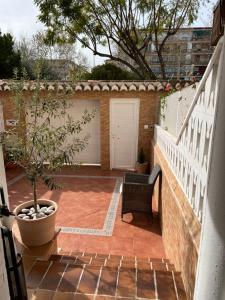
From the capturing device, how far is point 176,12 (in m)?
10.8

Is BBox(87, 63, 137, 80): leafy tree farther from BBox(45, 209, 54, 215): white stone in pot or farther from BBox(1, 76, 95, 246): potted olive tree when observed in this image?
BBox(45, 209, 54, 215): white stone in pot

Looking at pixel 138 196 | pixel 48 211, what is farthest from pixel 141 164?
pixel 48 211

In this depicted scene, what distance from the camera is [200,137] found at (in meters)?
2.11

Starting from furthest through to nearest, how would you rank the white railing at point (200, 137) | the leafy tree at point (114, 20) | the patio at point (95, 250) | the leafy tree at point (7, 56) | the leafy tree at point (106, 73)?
the leafy tree at point (7, 56)
the leafy tree at point (106, 73)
the leafy tree at point (114, 20)
the patio at point (95, 250)
the white railing at point (200, 137)

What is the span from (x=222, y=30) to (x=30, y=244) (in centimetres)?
299

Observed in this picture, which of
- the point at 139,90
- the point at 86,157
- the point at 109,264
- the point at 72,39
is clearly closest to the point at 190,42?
the point at 72,39

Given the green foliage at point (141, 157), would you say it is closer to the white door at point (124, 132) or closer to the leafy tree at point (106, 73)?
the white door at point (124, 132)

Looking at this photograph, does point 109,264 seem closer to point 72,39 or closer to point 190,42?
point 72,39

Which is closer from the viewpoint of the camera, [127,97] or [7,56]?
[127,97]

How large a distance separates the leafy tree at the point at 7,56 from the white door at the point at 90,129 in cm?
655

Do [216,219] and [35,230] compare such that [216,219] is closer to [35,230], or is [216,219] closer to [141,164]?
[35,230]

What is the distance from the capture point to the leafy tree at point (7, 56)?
42.0 ft

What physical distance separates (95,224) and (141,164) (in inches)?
133

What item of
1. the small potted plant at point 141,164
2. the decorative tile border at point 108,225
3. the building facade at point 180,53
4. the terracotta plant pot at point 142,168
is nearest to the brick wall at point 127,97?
the small potted plant at point 141,164
